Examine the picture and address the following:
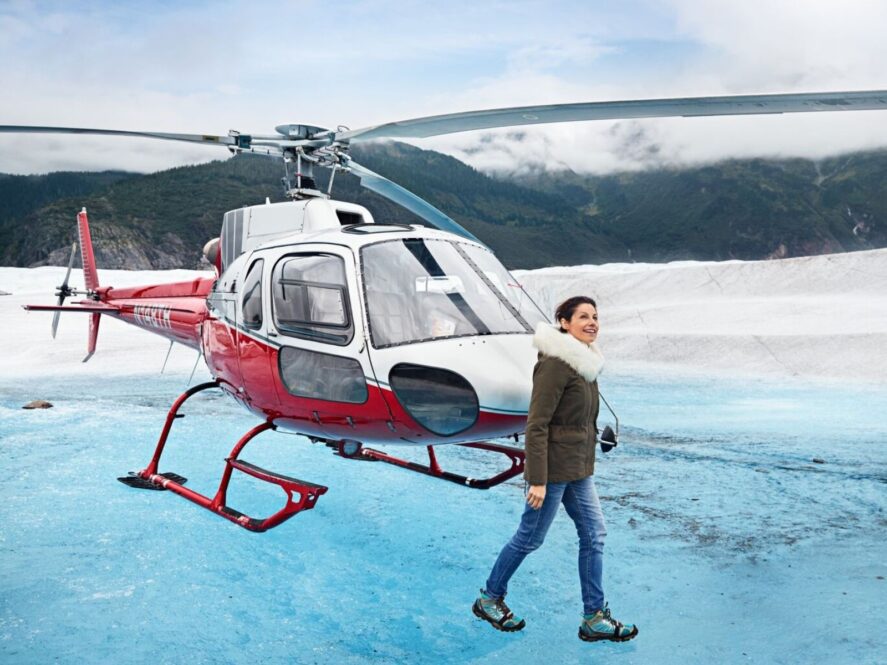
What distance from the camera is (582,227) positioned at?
18475 centimetres

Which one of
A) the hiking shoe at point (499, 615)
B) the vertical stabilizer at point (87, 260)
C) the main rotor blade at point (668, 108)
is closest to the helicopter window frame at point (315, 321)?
the main rotor blade at point (668, 108)

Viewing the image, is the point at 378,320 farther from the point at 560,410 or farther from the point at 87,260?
the point at 87,260

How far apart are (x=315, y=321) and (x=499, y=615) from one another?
1.89 metres

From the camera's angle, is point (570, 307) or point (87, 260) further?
point (87, 260)

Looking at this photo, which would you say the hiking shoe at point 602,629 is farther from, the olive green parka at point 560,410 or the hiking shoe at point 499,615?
the olive green parka at point 560,410

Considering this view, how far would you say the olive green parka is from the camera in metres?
2.74

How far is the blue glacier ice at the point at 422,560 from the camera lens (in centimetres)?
306

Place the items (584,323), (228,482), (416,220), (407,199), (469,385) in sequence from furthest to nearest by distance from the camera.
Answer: (416,220), (407,199), (228,482), (469,385), (584,323)

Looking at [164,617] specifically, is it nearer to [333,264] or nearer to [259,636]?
[259,636]

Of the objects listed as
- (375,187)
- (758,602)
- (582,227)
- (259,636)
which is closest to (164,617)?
(259,636)

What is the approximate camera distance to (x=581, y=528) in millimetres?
2947

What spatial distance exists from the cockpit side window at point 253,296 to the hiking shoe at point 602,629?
255 centimetres

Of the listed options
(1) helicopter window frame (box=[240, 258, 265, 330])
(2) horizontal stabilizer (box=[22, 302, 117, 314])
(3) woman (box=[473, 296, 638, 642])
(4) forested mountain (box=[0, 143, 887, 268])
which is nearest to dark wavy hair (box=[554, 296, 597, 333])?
(3) woman (box=[473, 296, 638, 642])

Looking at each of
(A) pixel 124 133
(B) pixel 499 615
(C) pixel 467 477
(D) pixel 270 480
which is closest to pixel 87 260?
(A) pixel 124 133
